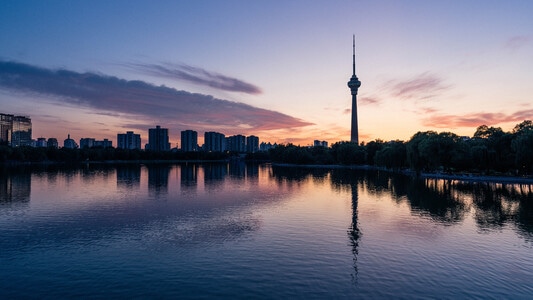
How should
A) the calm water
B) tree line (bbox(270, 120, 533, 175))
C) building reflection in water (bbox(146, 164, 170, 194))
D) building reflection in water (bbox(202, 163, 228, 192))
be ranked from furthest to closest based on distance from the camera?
tree line (bbox(270, 120, 533, 175)) < building reflection in water (bbox(202, 163, 228, 192)) < building reflection in water (bbox(146, 164, 170, 194)) < the calm water

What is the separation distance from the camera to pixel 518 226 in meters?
33.6

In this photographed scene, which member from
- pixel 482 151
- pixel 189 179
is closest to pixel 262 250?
pixel 189 179

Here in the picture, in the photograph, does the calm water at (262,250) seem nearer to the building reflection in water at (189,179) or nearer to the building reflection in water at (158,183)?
the building reflection in water at (158,183)

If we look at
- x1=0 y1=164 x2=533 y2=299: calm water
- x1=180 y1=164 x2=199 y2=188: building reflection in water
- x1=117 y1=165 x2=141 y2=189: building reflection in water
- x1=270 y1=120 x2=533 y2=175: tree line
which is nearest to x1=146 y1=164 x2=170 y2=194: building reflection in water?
x1=117 y1=165 x2=141 y2=189: building reflection in water

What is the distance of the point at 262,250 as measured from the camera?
2488 cm

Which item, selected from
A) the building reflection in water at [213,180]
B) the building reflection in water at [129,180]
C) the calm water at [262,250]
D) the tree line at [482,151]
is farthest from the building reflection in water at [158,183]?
the tree line at [482,151]

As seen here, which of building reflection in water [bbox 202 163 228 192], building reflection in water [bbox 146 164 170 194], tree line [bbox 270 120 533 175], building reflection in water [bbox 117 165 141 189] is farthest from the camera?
tree line [bbox 270 120 533 175]

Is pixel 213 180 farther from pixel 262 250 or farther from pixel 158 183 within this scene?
pixel 262 250

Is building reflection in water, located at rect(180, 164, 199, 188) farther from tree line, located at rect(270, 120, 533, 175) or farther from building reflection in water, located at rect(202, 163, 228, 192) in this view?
tree line, located at rect(270, 120, 533, 175)

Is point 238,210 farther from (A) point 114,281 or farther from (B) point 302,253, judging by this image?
(A) point 114,281

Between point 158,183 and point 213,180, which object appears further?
point 213,180

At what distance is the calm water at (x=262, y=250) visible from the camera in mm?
18375

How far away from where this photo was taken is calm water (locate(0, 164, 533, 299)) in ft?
60.3

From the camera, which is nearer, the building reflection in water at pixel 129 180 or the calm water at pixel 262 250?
the calm water at pixel 262 250
